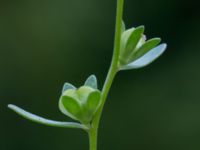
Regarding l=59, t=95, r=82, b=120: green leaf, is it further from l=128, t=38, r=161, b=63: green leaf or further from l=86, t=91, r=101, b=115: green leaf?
l=128, t=38, r=161, b=63: green leaf

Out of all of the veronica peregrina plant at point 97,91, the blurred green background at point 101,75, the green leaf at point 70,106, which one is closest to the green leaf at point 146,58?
the veronica peregrina plant at point 97,91

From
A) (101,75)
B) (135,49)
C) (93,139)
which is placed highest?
(135,49)

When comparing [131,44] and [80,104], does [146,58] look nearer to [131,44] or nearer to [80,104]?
[131,44]

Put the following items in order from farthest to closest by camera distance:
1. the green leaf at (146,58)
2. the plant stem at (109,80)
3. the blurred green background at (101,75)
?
the blurred green background at (101,75) → the green leaf at (146,58) → the plant stem at (109,80)

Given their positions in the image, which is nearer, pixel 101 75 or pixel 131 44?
pixel 131 44

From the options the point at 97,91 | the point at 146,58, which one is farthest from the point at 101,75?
the point at 97,91

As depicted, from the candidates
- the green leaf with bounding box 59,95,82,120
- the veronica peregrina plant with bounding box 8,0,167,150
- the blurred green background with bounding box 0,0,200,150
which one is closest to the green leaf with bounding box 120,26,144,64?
the veronica peregrina plant with bounding box 8,0,167,150

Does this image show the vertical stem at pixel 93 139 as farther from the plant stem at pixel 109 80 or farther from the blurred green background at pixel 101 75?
the blurred green background at pixel 101 75

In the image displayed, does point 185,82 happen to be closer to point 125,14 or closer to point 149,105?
point 149,105
